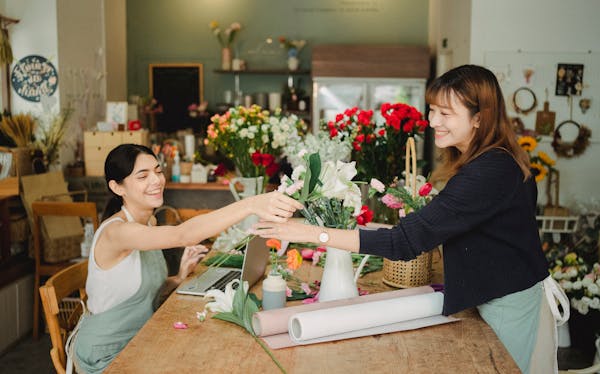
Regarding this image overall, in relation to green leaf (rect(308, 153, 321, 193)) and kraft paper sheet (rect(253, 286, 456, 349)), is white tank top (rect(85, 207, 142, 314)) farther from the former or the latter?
green leaf (rect(308, 153, 321, 193))

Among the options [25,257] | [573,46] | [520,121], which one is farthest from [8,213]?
[573,46]

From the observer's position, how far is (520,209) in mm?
1690

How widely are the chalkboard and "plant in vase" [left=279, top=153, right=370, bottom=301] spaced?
6.40m

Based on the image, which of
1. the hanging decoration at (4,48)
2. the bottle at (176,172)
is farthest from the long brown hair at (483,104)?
the hanging decoration at (4,48)

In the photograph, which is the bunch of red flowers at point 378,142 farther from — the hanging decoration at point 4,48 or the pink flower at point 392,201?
the hanging decoration at point 4,48

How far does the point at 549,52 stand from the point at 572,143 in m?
0.85

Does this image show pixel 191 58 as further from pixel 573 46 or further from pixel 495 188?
pixel 495 188

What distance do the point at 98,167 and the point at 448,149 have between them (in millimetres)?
4124

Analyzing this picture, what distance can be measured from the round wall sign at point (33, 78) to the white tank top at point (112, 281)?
363 cm

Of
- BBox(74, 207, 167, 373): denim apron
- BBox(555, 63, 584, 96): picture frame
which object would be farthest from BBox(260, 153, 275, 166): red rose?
BBox(555, 63, 584, 96): picture frame

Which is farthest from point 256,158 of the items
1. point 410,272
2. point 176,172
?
point 176,172

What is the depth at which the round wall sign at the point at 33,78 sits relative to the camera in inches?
205

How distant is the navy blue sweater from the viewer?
1640 mm

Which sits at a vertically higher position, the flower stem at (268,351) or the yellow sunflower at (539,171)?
the yellow sunflower at (539,171)
